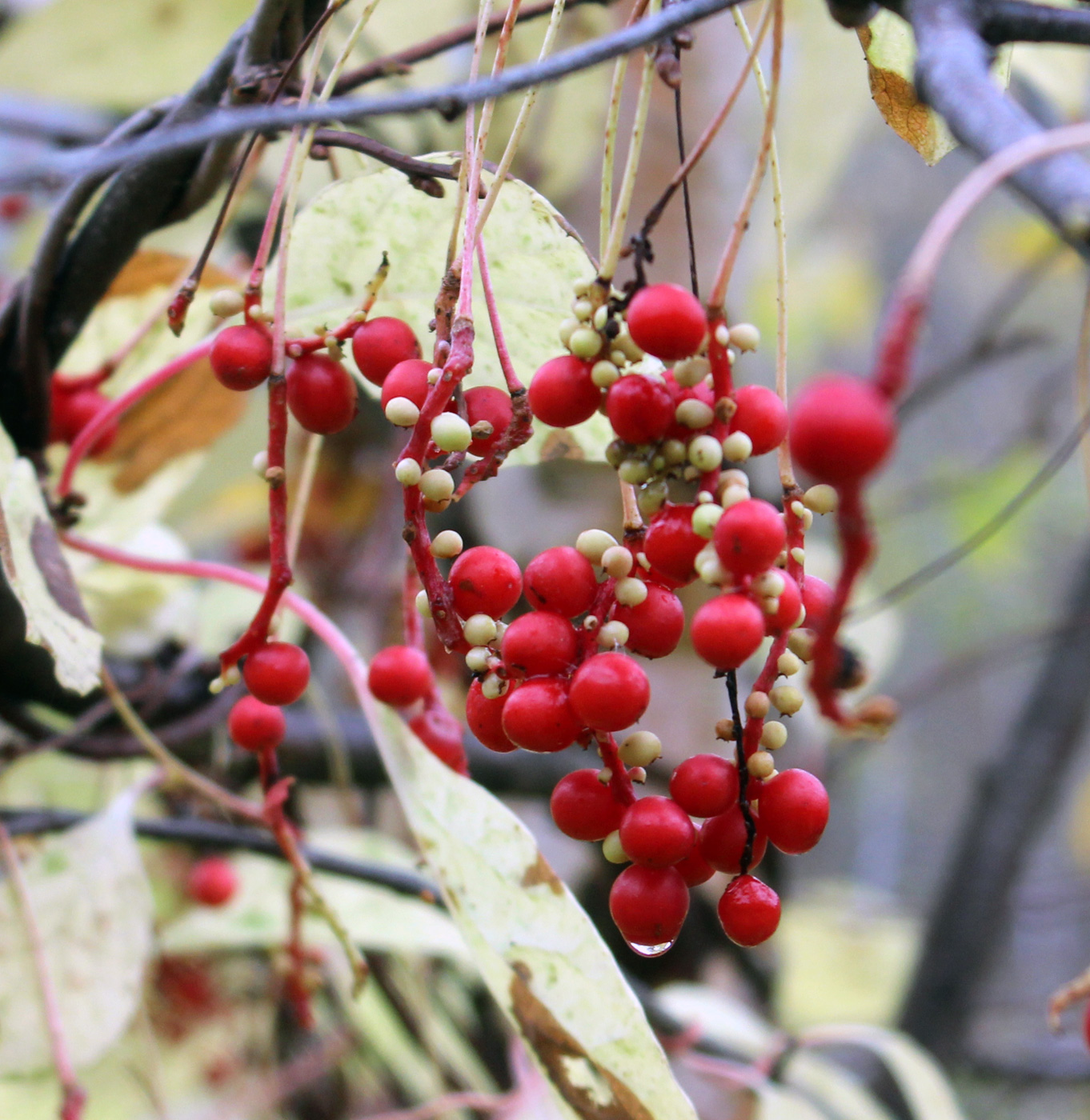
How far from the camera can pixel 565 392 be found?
23 centimetres

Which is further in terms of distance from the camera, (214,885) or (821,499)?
(214,885)

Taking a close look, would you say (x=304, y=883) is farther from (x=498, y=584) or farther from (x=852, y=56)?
(x=852, y=56)

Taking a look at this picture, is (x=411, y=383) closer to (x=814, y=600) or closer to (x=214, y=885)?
(x=814, y=600)

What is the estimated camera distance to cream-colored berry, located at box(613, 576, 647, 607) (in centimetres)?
24

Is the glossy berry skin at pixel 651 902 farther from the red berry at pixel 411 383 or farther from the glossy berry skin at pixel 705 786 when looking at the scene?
the red berry at pixel 411 383

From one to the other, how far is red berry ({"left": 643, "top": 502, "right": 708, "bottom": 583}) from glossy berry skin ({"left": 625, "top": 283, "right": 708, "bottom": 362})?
0.03 metres

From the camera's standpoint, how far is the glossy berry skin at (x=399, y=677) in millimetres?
337

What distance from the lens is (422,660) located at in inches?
13.4

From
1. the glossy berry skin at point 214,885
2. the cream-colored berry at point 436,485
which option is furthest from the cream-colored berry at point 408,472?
the glossy berry skin at point 214,885

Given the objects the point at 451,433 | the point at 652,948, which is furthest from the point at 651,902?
the point at 451,433

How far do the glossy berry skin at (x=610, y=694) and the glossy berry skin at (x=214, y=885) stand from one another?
55 cm

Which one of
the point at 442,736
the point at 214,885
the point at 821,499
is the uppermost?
the point at 821,499

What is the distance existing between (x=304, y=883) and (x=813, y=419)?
24cm

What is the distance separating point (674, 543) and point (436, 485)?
0.17ft
